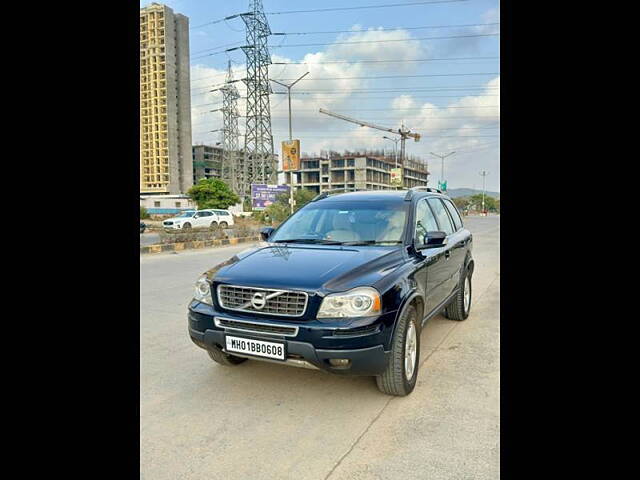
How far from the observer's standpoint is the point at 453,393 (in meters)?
3.48

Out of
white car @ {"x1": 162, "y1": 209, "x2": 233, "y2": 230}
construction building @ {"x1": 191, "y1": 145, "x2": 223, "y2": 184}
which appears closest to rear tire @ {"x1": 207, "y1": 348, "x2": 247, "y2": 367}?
white car @ {"x1": 162, "y1": 209, "x2": 233, "y2": 230}

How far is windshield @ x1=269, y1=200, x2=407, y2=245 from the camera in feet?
13.4

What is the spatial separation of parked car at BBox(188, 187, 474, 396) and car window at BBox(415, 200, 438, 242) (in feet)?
0.09

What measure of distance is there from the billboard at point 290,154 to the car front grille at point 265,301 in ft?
87.8

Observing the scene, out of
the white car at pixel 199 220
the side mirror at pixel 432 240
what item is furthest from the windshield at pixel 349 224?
the white car at pixel 199 220

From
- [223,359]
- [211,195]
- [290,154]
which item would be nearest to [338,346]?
[223,359]

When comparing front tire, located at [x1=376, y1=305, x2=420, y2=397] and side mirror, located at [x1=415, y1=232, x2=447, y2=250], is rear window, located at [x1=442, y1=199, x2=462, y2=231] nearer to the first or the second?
side mirror, located at [x1=415, y1=232, x2=447, y2=250]

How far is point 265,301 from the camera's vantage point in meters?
3.15

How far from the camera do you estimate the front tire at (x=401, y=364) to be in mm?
3213

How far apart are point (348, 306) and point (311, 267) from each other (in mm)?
479

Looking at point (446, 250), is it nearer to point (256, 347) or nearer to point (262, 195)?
point (256, 347)
